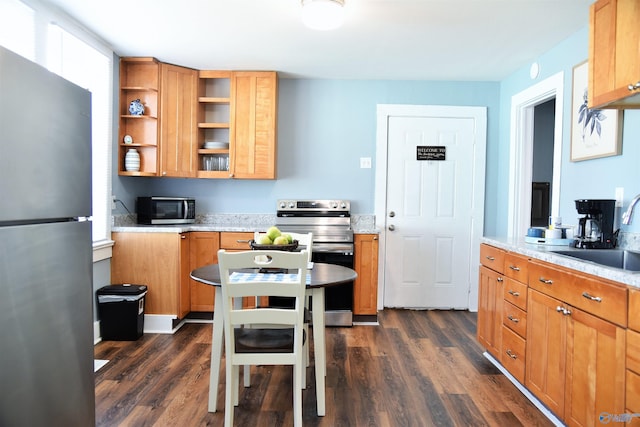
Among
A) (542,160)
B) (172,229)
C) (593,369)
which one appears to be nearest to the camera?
(593,369)

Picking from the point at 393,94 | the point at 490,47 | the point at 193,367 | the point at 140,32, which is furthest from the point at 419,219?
the point at 140,32

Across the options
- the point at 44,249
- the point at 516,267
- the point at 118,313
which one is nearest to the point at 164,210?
the point at 118,313

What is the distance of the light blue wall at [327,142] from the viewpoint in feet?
13.8

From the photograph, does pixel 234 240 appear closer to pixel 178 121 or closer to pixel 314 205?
pixel 314 205

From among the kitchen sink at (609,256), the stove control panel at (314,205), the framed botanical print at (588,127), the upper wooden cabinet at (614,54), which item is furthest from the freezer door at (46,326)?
the framed botanical print at (588,127)

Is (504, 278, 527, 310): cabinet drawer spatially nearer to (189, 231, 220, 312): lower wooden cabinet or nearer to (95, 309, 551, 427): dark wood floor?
(95, 309, 551, 427): dark wood floor

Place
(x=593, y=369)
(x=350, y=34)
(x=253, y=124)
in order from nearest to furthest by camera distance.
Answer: (x=593, y=369)
(x=350, y=34)
(x=253, y=124)

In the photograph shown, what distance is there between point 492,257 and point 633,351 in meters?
1.30

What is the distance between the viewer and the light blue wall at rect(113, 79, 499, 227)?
421 cm

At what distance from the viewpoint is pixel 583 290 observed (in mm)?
1825

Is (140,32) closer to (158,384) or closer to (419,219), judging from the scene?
(158,384)

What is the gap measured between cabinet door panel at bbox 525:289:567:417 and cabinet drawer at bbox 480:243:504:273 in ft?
1.33

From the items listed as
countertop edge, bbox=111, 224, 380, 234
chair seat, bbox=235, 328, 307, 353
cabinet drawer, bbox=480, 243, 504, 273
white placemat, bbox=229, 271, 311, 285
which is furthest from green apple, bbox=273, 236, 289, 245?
countertop edge, bbox=111, 224, 380, 234

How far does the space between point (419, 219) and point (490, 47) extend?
1767mm
